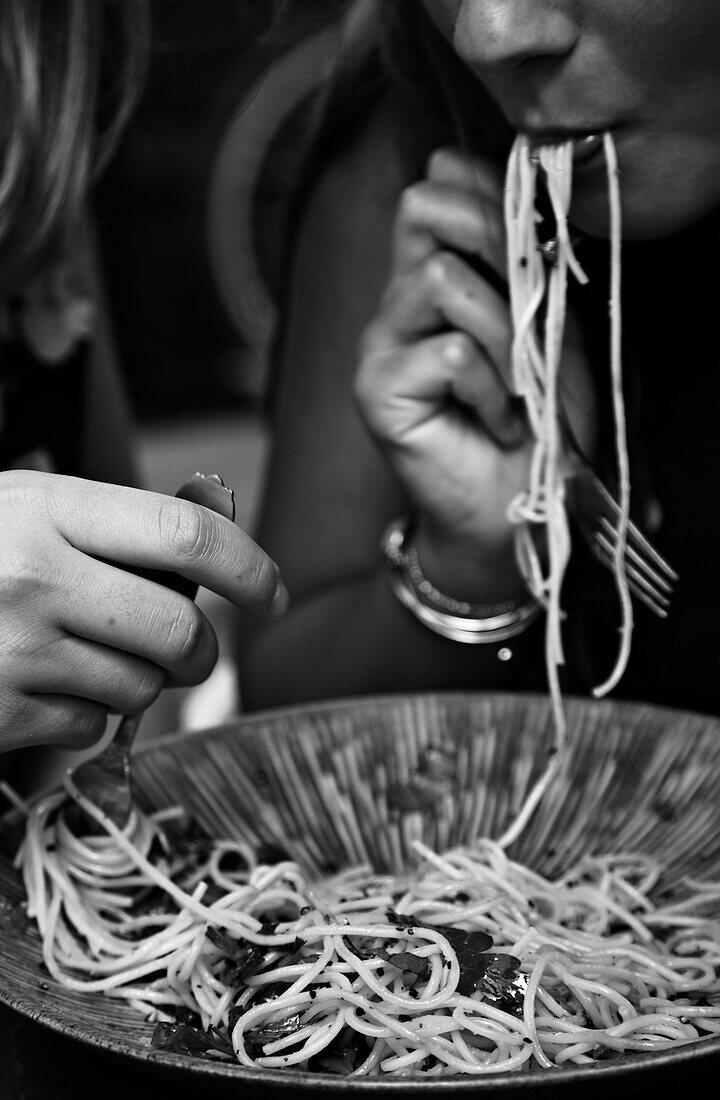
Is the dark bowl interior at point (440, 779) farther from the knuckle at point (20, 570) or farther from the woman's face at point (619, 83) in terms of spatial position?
the woman's face at point (619, 83)

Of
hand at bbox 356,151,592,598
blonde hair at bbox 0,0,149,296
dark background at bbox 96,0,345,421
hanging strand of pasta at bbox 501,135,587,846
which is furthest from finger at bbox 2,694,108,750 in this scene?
dark background at bbox 96,0,345,421

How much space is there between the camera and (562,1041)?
2.31 feet

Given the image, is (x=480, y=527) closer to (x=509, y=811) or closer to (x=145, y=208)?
(x=509, y=811)

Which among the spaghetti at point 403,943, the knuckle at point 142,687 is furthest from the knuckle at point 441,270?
the knuckle at point 142,687

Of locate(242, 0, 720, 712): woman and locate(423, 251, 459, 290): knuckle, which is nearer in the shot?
locate(242, 0, 720, 712): woman

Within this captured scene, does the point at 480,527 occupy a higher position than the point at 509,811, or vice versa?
the point at 480,527

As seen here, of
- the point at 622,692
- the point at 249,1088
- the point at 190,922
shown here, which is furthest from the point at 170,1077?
the point at 622,692

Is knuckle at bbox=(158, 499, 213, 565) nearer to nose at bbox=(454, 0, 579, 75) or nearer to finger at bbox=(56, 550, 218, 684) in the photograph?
finger at bbox=(56, 550, 218, 684)

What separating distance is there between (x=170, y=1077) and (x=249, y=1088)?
54mm

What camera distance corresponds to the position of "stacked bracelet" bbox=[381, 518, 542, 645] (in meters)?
1.25

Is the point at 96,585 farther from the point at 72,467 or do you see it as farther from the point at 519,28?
the point at 72,467

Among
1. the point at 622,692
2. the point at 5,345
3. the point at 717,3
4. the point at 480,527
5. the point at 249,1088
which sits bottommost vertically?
the point at 622,692

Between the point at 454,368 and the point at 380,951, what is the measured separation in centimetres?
53

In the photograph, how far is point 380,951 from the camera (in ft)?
2.57
